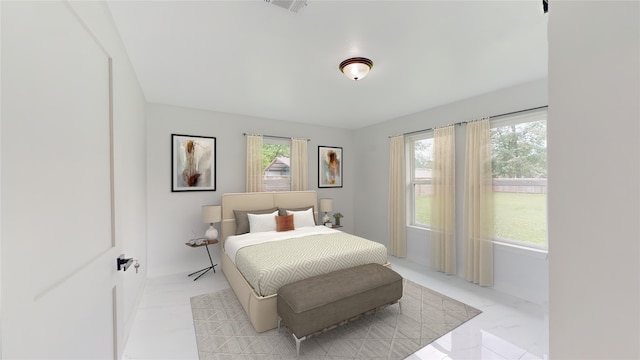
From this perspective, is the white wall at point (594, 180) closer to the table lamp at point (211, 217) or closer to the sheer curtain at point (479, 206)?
the sheer curtain at point (479, 206)

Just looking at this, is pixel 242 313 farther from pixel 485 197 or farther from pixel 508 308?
pixel 485 197

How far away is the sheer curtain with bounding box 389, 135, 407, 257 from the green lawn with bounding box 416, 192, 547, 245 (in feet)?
4.66

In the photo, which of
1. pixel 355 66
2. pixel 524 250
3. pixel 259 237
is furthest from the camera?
pixel 259 237

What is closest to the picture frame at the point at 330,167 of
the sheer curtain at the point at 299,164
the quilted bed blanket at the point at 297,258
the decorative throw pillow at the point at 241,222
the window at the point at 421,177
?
the sheer curtain at the point at 299,164

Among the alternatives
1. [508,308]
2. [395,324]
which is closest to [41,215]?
[395,324]

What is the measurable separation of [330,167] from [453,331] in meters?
3.51

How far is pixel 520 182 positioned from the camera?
117 inches

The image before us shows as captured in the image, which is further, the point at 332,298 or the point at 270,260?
the point at 270,260

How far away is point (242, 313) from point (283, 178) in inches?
99.8

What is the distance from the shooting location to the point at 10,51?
64 centimetres

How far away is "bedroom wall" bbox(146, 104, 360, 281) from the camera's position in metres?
3.56

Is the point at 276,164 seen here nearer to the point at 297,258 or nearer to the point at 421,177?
the point at 297,258

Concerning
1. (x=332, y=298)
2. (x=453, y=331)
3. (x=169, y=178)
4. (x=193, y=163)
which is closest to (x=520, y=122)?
(x=453, y=331)

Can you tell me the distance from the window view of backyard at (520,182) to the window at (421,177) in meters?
0.96
